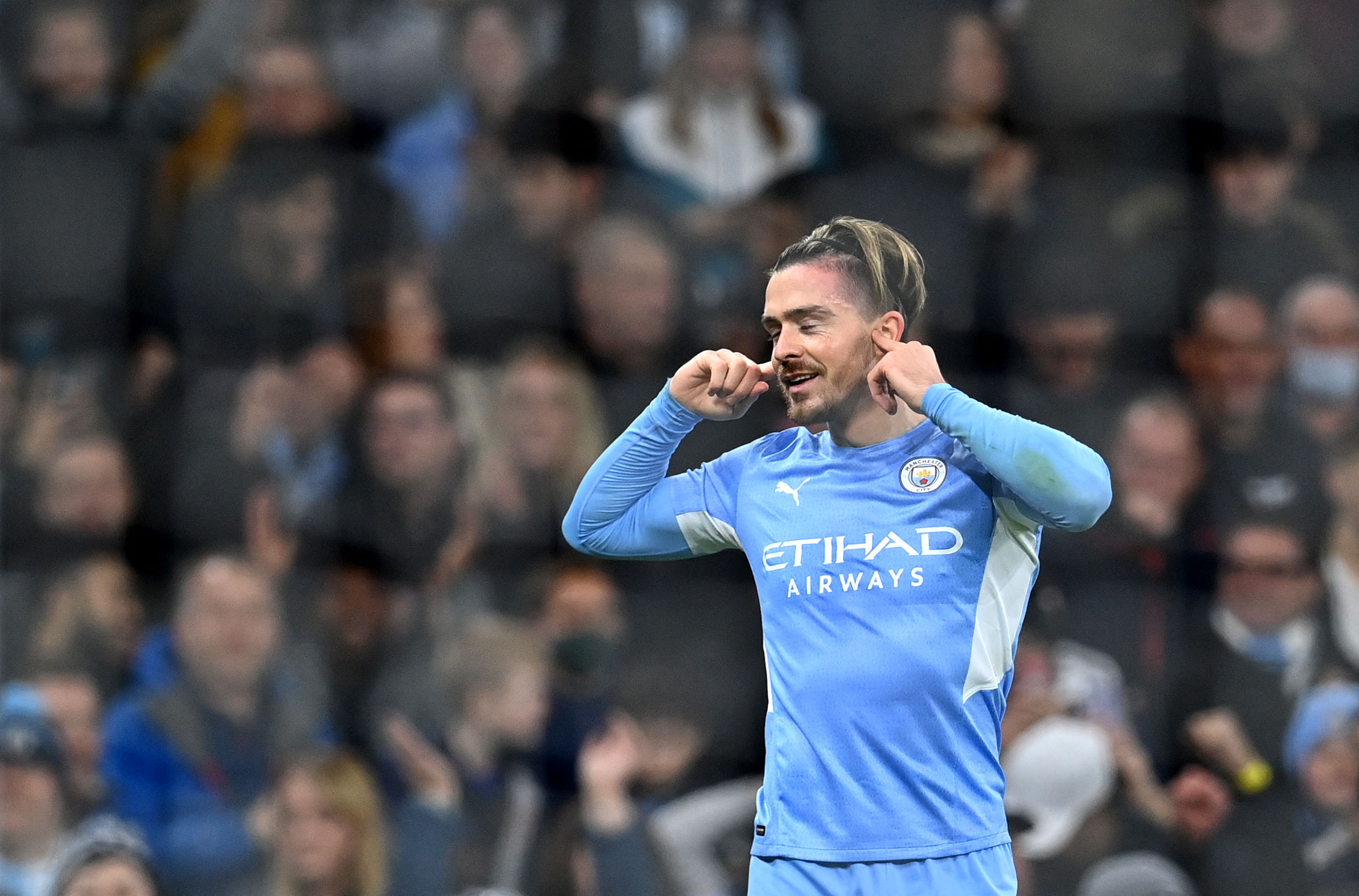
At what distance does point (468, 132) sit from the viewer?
461 cm

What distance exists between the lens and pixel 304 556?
4.23m

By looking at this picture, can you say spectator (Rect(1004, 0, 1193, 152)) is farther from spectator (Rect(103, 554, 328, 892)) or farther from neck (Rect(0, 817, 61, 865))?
neck (Rect(0, 817, 61, 865))

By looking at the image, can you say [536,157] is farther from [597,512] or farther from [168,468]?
[597,512]

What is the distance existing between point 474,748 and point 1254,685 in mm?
1897

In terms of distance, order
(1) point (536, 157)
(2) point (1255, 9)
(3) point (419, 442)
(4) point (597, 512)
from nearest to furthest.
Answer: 1. (4) point (597, 512)
2. (3) point (419, 442)
3. (1) point (536, 157)
4. (2) point (1255, 9)

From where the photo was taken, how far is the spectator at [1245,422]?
14.3ft

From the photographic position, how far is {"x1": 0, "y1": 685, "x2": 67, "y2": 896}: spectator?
12.7 feet

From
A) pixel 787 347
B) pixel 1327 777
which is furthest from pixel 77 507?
pixel 1327 777

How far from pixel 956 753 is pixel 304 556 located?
7.90 ft

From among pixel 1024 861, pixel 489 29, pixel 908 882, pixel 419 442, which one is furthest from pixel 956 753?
pixel 489 29

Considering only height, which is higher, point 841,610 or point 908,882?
point 841,610

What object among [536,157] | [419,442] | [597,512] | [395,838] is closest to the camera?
[597,512]

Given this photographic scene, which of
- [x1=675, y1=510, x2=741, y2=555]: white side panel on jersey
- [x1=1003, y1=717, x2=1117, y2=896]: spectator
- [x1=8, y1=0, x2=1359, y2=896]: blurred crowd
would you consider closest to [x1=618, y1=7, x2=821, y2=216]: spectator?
[x1=8, y1=0, x2=1359, y2=896]: blurred crowd

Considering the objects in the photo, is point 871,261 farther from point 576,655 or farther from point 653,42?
point 653,42
